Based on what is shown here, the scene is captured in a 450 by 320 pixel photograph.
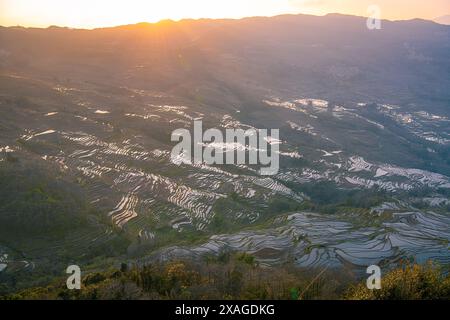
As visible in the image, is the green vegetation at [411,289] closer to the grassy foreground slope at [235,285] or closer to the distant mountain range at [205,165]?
the grassy foreground slope at [235,285]

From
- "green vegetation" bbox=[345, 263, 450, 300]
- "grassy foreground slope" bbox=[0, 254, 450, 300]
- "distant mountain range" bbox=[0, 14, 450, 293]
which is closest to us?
"green vegetation" bbox=[345, 263, 450, 300]

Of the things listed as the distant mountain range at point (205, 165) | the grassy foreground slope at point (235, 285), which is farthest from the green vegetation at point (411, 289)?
the distant mountain range at point (205, 165)

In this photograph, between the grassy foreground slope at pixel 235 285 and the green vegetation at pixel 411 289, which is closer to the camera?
the green vegetation at pixel 411 289

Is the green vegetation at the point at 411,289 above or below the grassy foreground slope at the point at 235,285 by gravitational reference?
above

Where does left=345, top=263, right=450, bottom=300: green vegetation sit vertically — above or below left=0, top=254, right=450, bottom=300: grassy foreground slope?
above

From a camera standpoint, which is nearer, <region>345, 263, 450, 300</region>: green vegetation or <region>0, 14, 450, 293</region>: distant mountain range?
<region>345, 263, 450, 300</region>: green vegetation

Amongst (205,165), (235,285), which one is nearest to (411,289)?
(235,285)

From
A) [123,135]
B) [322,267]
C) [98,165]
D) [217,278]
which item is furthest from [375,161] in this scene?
[217,278]

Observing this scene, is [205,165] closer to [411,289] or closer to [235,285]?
[235,285]

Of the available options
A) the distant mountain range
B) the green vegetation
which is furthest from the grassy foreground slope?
the distant mountain range

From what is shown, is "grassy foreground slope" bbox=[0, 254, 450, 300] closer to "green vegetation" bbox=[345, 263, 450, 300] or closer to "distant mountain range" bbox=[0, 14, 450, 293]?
"green vegetation" bbox=[345, 263, 450, 300]

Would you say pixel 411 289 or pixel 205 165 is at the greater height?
pixel 411 289
